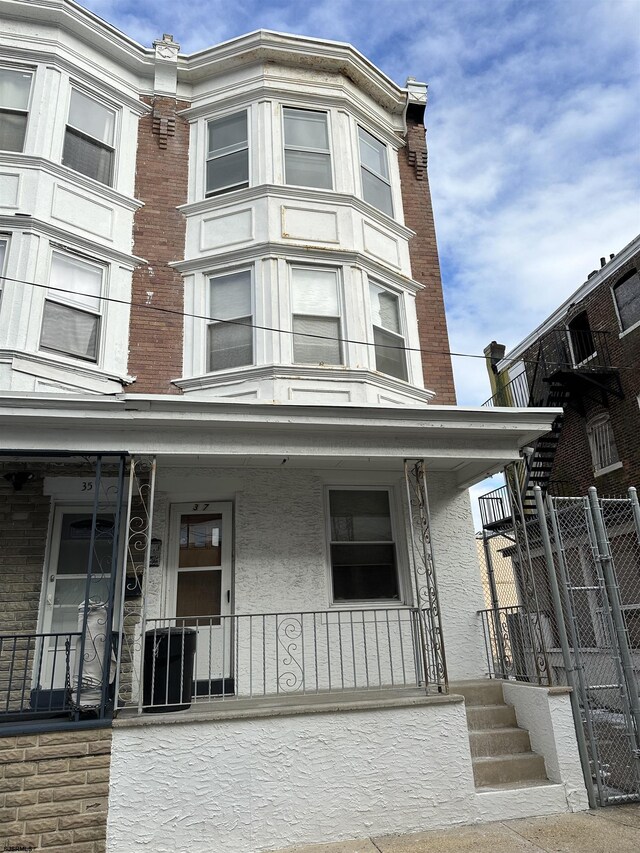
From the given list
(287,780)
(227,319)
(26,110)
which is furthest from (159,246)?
(287,780)

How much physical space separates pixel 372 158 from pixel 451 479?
5742mm

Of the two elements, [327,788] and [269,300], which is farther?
[269,300]

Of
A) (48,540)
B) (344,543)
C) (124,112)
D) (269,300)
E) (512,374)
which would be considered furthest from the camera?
(512,374)

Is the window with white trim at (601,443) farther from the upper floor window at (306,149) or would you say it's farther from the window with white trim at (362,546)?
the upper floor window at (306,149)

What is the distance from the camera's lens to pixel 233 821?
511cm

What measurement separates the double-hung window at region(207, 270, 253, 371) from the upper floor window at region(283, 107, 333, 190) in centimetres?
193

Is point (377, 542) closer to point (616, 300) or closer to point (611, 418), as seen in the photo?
point (611, 418)

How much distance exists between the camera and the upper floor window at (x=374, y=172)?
1009 centimetres

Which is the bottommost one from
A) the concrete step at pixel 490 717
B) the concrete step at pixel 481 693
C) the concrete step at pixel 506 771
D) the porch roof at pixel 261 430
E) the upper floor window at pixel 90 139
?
the concrete step at pixel 506 771

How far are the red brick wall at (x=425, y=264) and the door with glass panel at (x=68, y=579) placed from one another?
196 inches

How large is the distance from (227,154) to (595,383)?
33.6 ft

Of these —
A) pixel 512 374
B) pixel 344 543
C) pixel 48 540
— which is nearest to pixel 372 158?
pixel 344 543

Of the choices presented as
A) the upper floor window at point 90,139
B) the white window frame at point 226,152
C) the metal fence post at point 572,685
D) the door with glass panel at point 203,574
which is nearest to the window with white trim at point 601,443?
the metal fence post at point 572,685

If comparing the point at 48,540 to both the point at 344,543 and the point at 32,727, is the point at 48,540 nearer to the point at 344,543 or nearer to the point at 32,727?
the point at 32,727
